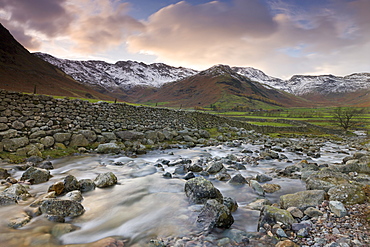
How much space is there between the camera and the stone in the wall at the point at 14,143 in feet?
32.9

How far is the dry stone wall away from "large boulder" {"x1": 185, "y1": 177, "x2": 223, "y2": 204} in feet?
29.6

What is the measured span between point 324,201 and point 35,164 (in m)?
11.8

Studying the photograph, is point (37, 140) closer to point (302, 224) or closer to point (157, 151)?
point (157, 151)

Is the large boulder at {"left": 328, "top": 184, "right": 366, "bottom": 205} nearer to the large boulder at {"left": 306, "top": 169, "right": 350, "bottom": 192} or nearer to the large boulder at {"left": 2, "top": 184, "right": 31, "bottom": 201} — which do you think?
the large boulder at {"left": 306, "top": 169, "right": 350, "bottom": 192}

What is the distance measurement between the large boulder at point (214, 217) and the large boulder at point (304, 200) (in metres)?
1.75

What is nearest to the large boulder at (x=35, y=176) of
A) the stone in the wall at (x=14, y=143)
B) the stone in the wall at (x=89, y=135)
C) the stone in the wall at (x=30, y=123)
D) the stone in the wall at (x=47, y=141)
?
the stone in the wall at (x=14, y=143)

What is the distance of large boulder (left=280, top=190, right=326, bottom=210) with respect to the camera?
507 cm

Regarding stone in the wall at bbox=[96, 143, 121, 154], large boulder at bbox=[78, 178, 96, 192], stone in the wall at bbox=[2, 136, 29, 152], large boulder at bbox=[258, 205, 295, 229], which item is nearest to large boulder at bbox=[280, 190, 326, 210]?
large boulder at bbox=[258, 205, 295, 229]

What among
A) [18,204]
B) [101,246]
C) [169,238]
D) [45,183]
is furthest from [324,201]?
[45,183]

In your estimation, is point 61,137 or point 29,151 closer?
point 29,151

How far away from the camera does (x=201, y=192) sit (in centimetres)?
619

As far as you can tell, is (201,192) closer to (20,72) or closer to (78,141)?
(78,141)

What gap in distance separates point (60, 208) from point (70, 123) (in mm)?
9591

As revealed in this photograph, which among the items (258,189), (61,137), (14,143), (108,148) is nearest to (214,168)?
(258,189)
